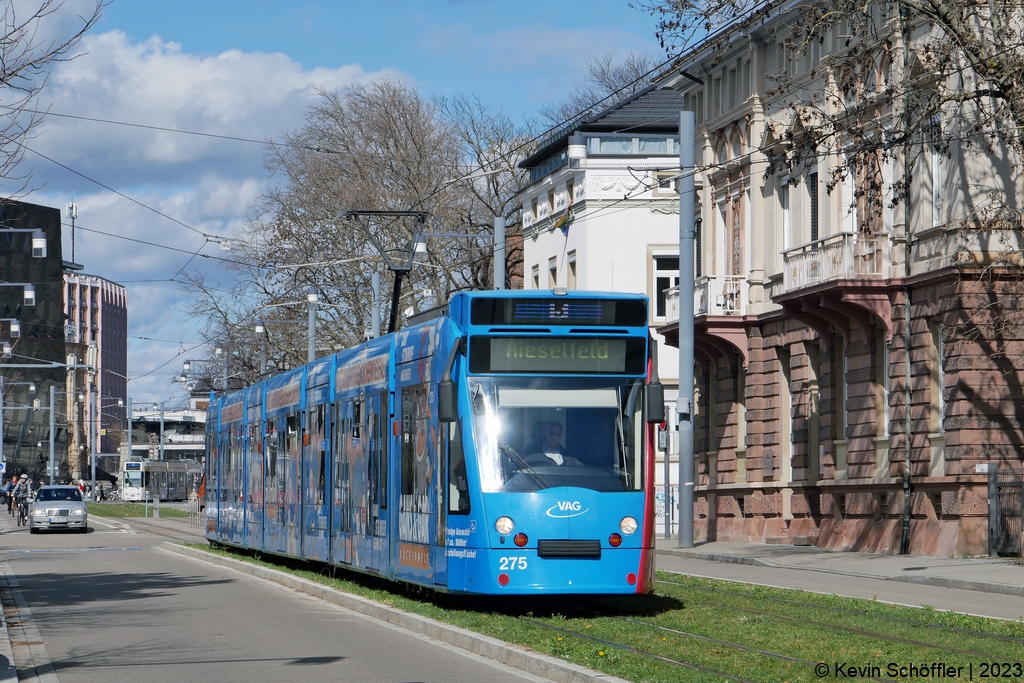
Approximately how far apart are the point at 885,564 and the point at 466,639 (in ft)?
53.6

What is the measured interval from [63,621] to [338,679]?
709 cm

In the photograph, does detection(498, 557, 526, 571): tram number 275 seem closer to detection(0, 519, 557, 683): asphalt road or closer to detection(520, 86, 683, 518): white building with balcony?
detection(0, 519, 557, 683): asphalt road

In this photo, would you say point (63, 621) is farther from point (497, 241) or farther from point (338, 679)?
point (497, 241)

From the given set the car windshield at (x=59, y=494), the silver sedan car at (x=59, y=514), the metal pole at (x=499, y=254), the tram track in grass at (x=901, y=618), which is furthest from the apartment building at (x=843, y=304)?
the car windshield at (x=59, y=494)

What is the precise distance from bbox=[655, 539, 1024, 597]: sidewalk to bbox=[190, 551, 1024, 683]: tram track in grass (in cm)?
456

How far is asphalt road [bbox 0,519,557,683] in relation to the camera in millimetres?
13031

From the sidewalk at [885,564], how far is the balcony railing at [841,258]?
553 centimetres

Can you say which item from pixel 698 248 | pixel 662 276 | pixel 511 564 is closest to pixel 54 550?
pixel 698 248

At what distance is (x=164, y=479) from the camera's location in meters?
108

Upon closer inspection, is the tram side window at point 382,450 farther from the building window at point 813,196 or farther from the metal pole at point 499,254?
the building window at point 813,196

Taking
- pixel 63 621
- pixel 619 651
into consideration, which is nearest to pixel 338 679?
pixel 619 651

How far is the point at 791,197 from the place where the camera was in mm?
38906

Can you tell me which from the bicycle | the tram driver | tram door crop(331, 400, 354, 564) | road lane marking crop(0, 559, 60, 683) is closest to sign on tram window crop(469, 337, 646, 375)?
the tram driver

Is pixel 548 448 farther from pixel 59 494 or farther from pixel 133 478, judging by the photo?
pixel 133 478
